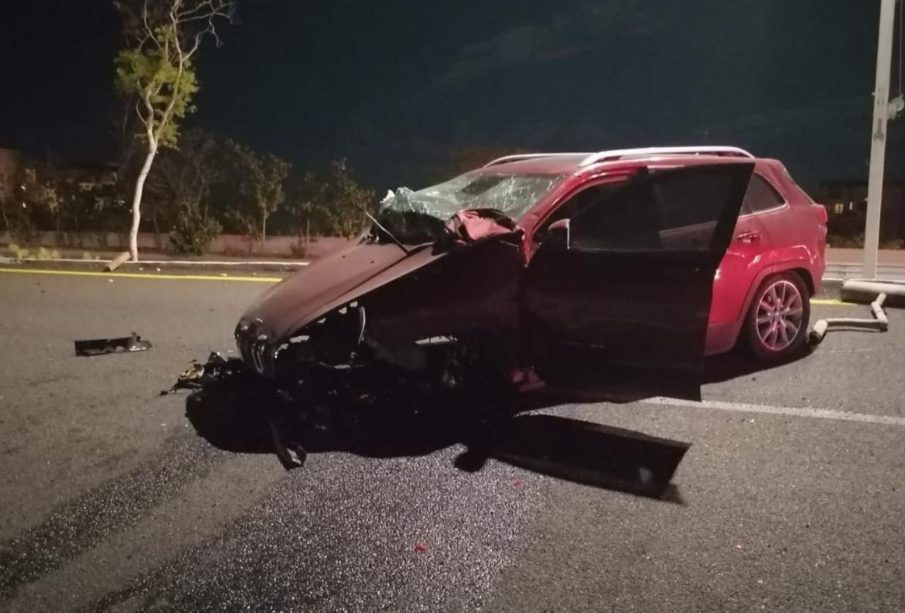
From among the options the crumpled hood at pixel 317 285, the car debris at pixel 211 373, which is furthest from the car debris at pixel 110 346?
the crumpled hood at pixel 317 285

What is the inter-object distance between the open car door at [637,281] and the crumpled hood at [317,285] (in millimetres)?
996

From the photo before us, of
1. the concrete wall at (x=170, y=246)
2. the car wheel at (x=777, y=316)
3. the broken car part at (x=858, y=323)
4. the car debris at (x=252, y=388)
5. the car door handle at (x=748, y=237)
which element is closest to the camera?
the car debris at (x=252, y=388)

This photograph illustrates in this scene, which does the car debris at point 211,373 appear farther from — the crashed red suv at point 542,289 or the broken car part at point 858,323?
the broken car part at point 858,323

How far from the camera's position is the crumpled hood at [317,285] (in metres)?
4.71

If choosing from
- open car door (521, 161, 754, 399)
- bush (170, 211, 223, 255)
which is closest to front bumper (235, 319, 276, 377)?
open car door (521, 161, 754, 399)

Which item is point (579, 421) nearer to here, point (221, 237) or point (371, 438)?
point (371, 438)

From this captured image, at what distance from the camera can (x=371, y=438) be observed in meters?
4.77

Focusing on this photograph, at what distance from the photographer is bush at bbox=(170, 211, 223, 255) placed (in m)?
17.4

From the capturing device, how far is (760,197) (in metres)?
5.77

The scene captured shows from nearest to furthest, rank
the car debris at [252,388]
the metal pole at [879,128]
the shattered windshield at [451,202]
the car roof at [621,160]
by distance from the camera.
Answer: the car debris at [252,388]
the shattered windshield at [451,202]
the car roof at [621,160]
the metal pole at [879,128]

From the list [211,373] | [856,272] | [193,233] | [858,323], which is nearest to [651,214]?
[211,373]

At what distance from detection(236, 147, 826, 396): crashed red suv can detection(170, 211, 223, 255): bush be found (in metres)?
12.9

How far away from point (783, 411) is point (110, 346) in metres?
5.66

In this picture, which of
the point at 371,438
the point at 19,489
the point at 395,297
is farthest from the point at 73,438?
the point at 395,297
